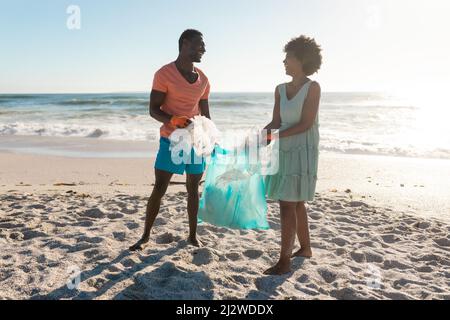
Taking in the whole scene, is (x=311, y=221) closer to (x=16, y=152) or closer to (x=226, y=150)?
(x=226, y=150)

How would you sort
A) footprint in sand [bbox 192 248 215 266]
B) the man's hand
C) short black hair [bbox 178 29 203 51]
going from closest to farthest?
1. the man's hand
2. short black hair [bbox 178 29 203 51]
3. footprint in sand [bbox 192 248 215 266]

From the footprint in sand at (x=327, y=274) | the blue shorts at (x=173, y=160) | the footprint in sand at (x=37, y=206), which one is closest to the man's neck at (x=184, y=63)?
the blue shorts at (x=173, y=160)

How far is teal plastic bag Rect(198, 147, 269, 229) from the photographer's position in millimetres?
3600

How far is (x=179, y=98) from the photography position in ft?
11.4

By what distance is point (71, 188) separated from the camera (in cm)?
646

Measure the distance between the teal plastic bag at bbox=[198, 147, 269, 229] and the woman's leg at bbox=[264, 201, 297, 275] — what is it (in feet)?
1.20

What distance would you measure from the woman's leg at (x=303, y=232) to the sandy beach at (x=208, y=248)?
0.36 ft

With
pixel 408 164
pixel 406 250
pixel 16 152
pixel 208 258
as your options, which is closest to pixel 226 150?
pixel 208 258

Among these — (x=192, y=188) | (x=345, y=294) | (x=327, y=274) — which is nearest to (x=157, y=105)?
(x=192, y=188)

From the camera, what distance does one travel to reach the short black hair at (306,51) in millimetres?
3096

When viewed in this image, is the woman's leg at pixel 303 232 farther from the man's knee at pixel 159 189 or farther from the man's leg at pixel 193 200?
the man's knee at pixel 159 189

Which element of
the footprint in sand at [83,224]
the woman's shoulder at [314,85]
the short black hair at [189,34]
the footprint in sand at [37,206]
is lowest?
the footprint in sand at [83,224]

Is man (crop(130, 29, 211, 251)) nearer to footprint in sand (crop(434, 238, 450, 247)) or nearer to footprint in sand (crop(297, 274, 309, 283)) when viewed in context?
footprint in sand (crop(297, 274, 309, 283))

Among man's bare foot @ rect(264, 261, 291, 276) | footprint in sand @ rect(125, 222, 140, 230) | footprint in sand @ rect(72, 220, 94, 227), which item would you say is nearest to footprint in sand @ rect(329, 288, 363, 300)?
man's bare foot @ rect(264, 261, 291, 276)
